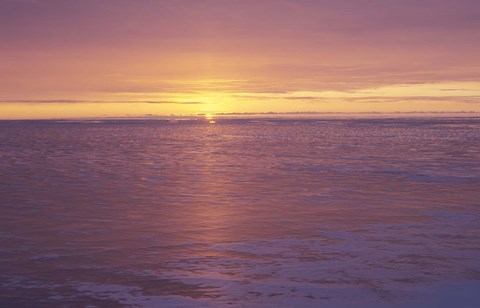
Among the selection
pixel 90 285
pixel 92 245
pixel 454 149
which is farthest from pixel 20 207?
pixel 454 149

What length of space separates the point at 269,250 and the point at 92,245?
8.44 feet

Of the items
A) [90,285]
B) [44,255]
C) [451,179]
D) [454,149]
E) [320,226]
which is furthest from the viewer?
[454,149]

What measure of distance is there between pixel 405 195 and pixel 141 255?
7.26m

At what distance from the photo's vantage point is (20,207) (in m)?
11.7

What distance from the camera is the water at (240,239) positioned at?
6.55 m

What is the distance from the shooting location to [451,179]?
52.5ft

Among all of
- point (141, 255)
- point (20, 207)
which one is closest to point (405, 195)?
point (141, 255)

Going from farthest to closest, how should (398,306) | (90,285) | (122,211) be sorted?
(122,211) → (90,285) → (398,306)

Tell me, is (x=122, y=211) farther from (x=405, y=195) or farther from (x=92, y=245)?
(x=405, y=195)

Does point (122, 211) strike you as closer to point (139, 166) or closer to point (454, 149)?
point (139, 166)

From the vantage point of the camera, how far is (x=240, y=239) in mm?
9078

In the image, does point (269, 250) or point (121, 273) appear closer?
point (121, 273)

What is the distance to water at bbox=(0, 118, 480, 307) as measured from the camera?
6.55 meters

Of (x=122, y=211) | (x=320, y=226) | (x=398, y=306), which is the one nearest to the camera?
(x=398, y=306)
